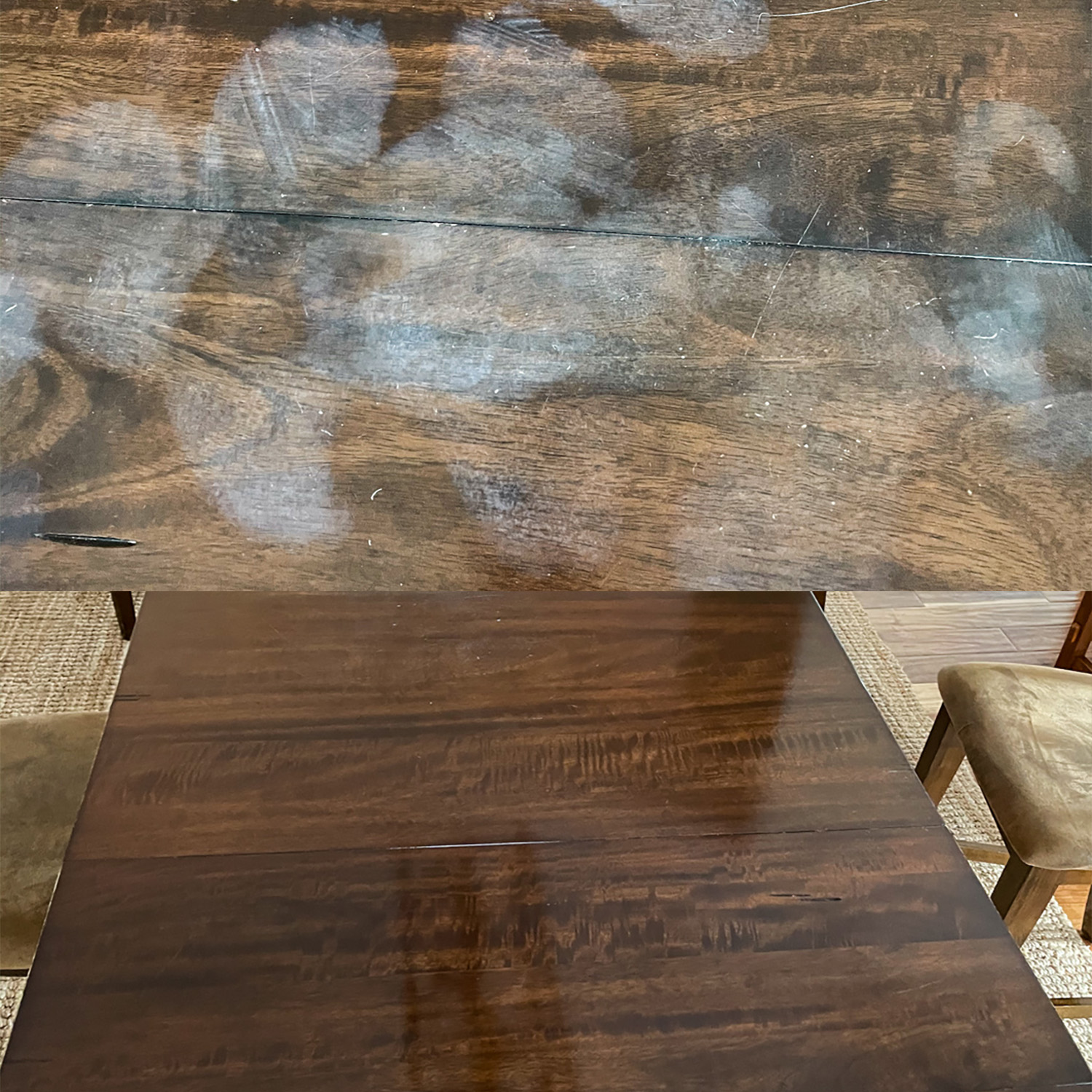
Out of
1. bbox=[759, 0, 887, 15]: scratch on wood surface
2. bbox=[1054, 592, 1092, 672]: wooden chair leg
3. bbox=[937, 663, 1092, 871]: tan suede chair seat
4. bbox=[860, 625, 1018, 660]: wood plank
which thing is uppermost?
bbox=[759, 0, 887, 15]: scratch on wood surface

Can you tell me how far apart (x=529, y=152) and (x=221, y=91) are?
27 centimetres

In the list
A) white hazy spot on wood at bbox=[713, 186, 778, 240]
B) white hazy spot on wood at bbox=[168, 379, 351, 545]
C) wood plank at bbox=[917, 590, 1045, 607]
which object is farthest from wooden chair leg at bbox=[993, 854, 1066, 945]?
wood plank at bbox=[917, 590, 1045, 607]

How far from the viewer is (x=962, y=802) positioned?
1772mm

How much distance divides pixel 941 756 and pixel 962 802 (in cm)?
47

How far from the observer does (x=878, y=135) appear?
0.85 m

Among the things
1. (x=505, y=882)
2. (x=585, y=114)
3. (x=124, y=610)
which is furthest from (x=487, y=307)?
(x=124, y=610)

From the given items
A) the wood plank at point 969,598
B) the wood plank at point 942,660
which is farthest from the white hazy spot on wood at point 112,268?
the wood plank at point 969,598

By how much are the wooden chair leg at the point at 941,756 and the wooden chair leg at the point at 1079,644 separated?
0.85m

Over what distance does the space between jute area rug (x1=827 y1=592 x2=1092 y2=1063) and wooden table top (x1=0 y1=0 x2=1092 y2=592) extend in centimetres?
61

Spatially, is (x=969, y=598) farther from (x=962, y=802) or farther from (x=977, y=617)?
(x=962, y=802)

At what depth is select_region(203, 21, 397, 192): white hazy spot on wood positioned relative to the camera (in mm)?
783

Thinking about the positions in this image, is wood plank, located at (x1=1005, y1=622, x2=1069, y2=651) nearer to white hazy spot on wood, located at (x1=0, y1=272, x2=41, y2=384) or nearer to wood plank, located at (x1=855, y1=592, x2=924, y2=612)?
wood plank, located at (x1=855, y1=592, x2=924, y2=612)

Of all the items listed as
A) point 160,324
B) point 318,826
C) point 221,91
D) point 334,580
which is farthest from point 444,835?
point 221,91

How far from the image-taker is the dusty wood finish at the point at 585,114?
30.6 inches
